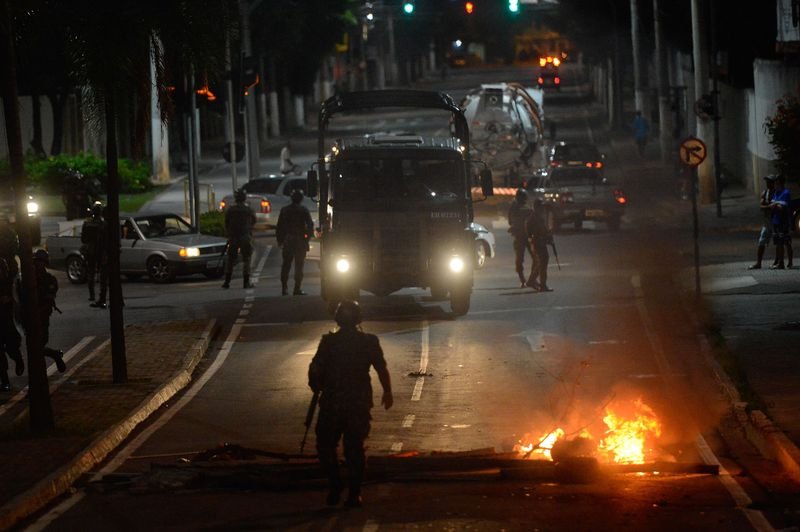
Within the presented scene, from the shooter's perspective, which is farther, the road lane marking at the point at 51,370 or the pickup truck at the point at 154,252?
the pickup truck at the point at 154,252

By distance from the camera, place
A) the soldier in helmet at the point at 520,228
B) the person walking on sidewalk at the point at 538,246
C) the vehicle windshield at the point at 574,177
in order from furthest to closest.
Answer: the vehicle windshield at the point at 574,177
the soldier in helmet at the point at 520,228
the person walking on sidewalk at the point at 538,246

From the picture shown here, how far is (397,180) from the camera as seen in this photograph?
2498 cm

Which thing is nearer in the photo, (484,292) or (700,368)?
(700,368)

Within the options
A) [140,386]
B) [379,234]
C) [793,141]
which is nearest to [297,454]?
[140,386]

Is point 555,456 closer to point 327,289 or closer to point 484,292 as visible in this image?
point 327,289

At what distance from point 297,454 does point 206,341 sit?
918 cm

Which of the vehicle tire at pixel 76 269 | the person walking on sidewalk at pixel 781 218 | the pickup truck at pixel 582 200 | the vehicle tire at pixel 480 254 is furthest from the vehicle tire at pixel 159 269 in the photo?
the person walking on sidewalk at pixel 781 218

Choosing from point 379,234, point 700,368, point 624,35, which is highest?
point 624,35

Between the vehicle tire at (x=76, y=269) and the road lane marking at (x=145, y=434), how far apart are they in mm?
9340

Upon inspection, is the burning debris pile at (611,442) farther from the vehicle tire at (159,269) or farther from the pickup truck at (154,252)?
the vehicle tire at (159,269)

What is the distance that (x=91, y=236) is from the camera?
93.6 ft

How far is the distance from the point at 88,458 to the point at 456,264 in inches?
447

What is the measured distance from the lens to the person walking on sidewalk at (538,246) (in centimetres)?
2788

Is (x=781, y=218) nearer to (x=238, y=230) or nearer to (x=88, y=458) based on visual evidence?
(x=238, y=230)
